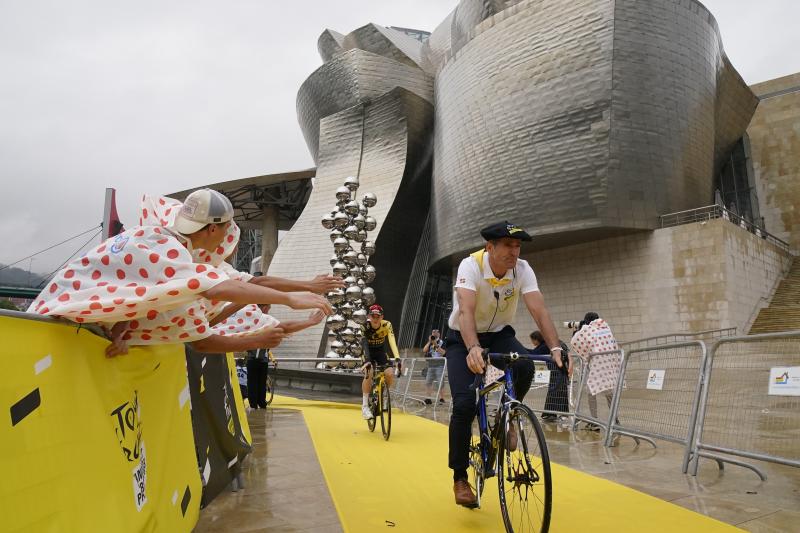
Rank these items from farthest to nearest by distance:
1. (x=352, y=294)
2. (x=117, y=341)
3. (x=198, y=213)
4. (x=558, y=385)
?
(x=352, y=294) < (x=558, y=385) < (x=198, y=213) < (x=117, y=341)

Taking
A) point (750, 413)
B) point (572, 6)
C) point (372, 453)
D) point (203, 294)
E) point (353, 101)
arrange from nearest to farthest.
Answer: point (203, 294) < point (750, 413) < point (372, 453) < point (572, 6) < point (353, 101)

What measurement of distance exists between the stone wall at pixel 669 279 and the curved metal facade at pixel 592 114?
1.03 m

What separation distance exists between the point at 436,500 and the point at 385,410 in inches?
117

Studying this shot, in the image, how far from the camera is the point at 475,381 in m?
3.08

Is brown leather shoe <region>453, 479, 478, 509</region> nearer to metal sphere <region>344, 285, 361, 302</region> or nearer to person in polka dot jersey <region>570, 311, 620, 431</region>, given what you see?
person in polka dot jersey <region>570, 311, 620, 431</region>

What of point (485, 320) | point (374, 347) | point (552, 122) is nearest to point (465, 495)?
point (485, 320)

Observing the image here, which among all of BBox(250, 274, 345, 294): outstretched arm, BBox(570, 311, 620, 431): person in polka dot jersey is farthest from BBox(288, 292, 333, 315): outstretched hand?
BBox(570, 311, 620, 431): person in polka dot jersey

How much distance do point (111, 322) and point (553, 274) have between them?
2306 cm

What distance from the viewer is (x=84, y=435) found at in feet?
5.80

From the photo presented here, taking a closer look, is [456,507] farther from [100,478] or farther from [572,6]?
[572,6]

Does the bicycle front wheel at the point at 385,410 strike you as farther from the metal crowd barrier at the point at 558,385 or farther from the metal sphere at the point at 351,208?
the metal sphere at the point at 351,208

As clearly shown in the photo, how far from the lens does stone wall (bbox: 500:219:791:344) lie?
733 inches

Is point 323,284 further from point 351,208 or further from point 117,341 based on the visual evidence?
point 351,208

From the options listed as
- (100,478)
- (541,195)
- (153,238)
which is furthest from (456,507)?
(541,195)
